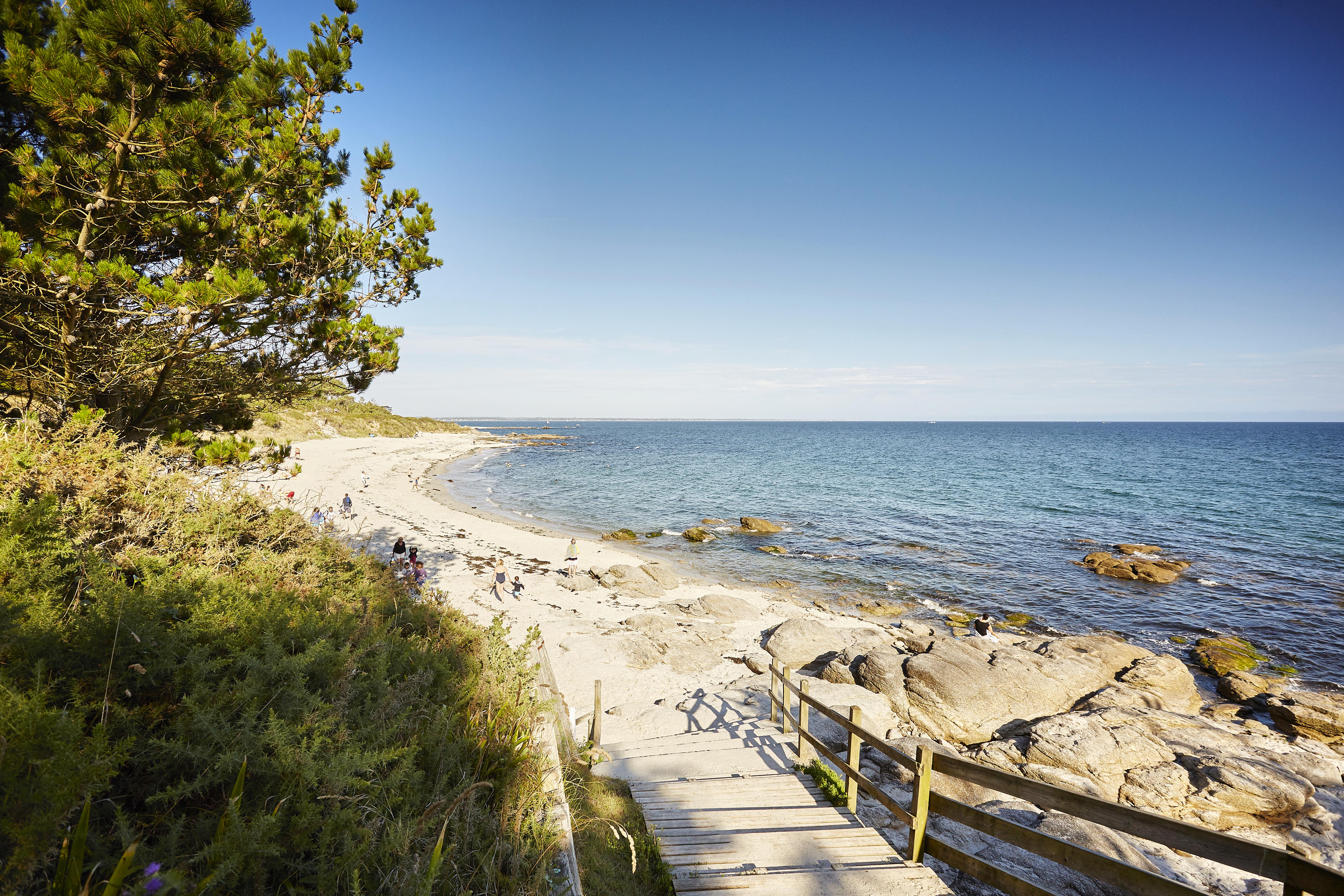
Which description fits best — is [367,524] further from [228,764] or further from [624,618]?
[228,764]

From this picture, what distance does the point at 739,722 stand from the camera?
11.2m

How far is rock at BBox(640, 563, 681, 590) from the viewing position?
21188mm

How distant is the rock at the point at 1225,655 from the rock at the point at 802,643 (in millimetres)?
10136

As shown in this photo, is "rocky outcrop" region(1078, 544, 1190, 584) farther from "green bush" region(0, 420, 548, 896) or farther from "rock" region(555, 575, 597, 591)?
"green bush" region(0, 420, 548, 896)

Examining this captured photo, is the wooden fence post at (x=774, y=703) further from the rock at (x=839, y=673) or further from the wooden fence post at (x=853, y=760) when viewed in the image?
the wooden fence post at (x=853, y=760)

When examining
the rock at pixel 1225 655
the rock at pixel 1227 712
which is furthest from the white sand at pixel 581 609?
the rock at pixel 1225 655

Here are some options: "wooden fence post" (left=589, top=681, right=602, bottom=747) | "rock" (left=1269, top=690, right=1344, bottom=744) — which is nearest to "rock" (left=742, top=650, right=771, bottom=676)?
"wooden fence post" (left=589, top=681, right=602, bottom=747)

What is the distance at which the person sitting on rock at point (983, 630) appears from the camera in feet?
53.7

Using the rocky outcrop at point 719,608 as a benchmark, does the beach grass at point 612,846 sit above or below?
above

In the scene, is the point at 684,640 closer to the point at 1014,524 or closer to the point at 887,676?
the point at 887,676

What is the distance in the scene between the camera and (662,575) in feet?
71.2

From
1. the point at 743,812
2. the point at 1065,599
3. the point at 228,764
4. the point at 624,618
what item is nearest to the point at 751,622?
the point at 624,618

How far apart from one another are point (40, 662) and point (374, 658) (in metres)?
2.26

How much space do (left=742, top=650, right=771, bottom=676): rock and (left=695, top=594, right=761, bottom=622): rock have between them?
8.86 ft
